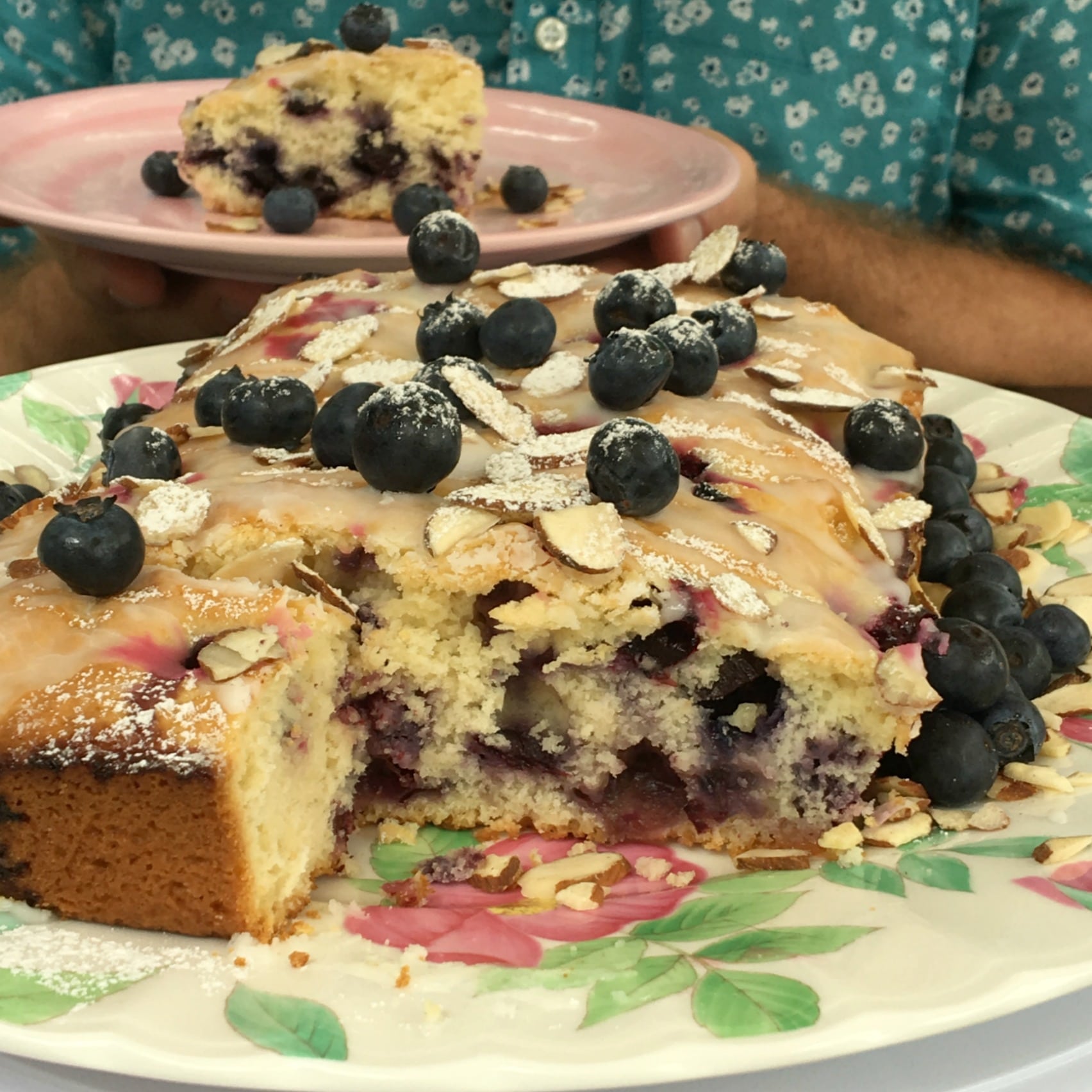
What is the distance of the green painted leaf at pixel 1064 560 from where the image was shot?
1.92 metres

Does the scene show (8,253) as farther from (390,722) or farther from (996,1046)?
(996,1046)

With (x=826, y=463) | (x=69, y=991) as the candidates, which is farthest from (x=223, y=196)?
(x=69, y=991)

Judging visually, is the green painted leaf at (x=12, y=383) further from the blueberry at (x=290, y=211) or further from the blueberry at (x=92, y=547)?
the blueberry at (x=92, y=547)

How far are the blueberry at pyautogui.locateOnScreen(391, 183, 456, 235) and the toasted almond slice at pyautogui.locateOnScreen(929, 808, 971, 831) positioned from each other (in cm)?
181

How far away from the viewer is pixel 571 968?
3.62 ft

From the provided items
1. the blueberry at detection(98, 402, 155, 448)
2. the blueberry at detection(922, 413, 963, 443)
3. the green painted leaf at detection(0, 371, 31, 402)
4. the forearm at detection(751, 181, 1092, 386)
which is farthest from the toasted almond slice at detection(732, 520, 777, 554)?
the forearm at detection(751, 181, 1092, 386)

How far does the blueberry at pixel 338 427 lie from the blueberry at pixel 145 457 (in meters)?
0.20

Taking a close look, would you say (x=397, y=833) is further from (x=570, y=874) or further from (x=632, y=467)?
(x=632, y=467)

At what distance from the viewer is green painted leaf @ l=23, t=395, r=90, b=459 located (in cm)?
230

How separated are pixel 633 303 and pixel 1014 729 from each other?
86cm

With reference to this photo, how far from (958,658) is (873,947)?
0.50m

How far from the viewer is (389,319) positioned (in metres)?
2.03

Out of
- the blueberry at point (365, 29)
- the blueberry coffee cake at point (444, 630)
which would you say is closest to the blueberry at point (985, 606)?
the blueberry coffee cake at point (444, 630)

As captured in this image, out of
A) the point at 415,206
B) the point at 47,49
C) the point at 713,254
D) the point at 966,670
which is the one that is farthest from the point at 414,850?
the point at 47,49
